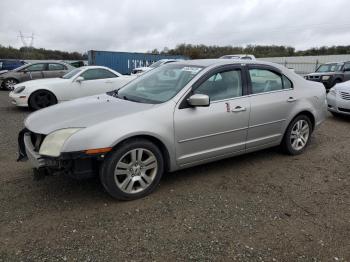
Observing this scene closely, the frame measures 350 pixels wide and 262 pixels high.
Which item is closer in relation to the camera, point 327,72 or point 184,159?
point 184,159

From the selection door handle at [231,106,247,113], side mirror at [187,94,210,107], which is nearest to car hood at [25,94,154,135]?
side mirror at [187,94,210,107]

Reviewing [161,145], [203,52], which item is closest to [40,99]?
[161,145]

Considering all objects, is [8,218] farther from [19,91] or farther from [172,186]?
[19,91]

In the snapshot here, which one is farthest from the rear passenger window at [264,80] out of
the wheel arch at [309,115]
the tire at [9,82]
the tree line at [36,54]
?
the tree line at [36,54]

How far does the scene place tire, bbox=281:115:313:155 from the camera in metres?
5.02

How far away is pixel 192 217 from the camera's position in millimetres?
3275

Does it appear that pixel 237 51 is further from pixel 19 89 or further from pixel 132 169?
pixel 132 169

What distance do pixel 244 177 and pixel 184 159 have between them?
A: 960 millimetres

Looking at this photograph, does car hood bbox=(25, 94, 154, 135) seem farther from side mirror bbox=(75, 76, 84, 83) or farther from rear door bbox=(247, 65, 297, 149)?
side mirror bbox=(75, 76, 84, 83)

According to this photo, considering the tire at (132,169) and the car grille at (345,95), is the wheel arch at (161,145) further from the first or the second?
the car grille at (345,95)

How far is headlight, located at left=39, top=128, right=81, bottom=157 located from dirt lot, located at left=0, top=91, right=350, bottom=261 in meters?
0.66

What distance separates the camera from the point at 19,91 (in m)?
9.24

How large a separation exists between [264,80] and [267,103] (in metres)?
0.39

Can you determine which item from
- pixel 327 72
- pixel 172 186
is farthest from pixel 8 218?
pixel 327 72
